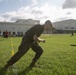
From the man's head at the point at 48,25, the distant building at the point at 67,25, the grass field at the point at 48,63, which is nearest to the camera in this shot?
the man's head at the point at 48,25

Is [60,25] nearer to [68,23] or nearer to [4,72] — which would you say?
[68,23]

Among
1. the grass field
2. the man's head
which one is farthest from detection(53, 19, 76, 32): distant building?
the man's head

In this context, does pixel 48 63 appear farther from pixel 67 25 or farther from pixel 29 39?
pixel 67 25

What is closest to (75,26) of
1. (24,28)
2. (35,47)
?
(24,28)

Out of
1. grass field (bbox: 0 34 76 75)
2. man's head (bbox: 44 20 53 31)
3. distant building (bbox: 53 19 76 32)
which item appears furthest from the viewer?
distant building (bbox: 53 19 76 32)

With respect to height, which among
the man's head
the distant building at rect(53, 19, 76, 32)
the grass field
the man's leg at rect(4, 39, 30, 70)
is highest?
the man's head

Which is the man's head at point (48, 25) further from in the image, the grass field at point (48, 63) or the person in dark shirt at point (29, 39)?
the grass field at point (48, 63)

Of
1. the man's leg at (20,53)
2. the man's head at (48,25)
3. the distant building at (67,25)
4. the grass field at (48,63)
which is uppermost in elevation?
the man's head at (48,25)

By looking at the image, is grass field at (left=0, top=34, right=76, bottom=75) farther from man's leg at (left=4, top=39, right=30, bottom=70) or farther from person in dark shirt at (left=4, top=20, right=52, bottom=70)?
person in dark shirt at (left=4, top=20, right=52, bottom=70)

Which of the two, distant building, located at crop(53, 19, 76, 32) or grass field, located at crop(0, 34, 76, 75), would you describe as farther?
distant building, located at crop(53, 19, 76, 32)

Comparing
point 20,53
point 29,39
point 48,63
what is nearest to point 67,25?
point 48,63

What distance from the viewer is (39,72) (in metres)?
7.12

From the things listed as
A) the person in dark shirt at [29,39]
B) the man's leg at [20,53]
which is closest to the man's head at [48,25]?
the person in dark shirt at [29,39]

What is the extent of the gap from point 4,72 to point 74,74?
7.30 feet
